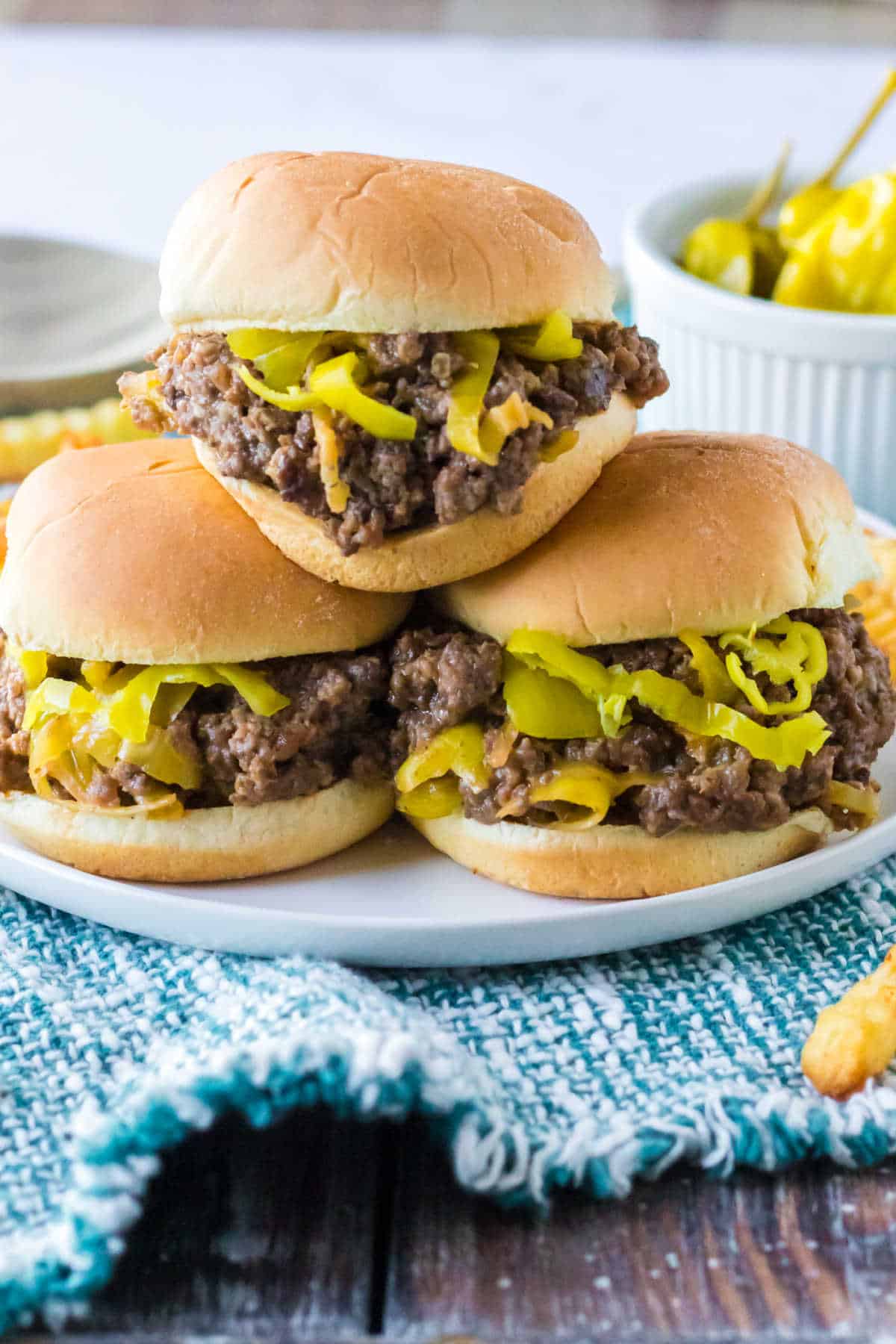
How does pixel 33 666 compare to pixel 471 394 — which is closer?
pixel 471 394

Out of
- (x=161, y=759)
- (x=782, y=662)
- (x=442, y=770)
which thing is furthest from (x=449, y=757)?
(x=782, y=662)

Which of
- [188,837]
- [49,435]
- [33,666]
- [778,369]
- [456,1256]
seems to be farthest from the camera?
[49,435]

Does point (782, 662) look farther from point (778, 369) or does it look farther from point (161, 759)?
point (778, 369)

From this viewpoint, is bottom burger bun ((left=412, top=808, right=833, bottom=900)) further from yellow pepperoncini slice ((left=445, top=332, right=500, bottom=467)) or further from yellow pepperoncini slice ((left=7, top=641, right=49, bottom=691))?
yellow pepperoncini slice ((left=7, top=641, right=49, bottom=691))

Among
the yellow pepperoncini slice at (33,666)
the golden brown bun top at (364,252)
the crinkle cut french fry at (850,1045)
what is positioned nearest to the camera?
the crinkle cut french fry at (850,1045)

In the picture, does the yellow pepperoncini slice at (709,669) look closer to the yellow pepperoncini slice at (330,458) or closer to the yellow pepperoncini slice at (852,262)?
the yellow pepperoncini slice at (330,458)

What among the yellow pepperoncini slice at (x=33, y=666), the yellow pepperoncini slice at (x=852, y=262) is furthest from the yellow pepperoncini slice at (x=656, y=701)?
the yellow pepperoncini slice at (x=852, y=262)

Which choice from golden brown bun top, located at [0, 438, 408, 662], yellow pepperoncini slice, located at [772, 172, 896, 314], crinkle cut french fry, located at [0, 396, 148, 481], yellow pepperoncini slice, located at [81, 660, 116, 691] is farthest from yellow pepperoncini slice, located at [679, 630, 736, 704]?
crinkle cut french fry, located at [0, 396, 148, 481]
